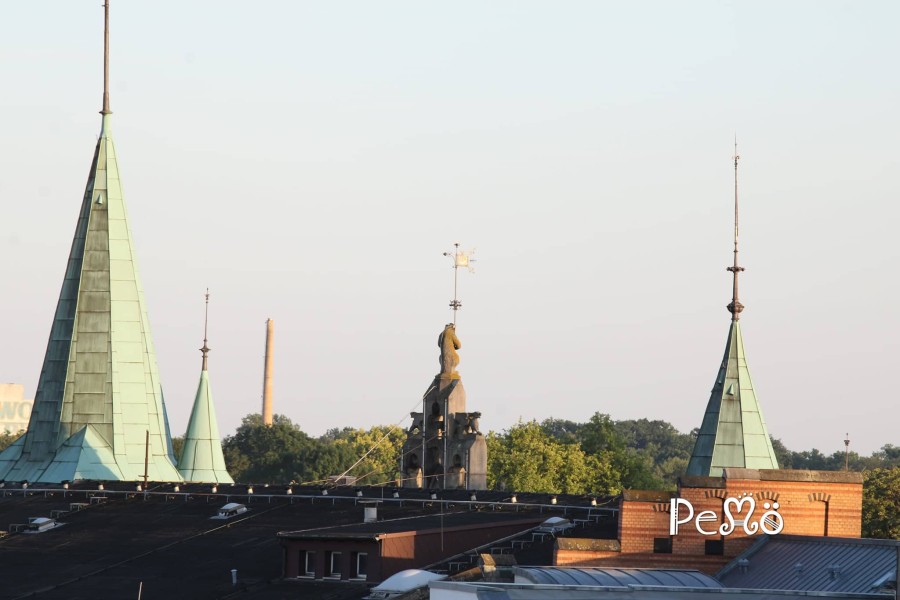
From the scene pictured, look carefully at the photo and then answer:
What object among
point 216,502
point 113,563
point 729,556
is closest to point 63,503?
point 216,502

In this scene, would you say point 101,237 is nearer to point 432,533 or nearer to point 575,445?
point 432,533

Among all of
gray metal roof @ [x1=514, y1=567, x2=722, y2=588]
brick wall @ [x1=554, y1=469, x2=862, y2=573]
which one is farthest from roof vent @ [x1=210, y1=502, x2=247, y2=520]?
gray metal roof @ [x1=514, y1=567, x2=722, y2=588]

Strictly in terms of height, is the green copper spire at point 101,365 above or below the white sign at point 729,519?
above

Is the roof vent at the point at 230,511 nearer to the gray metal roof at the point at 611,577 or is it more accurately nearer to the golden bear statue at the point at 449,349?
the golden bear statue at the point at 449,349

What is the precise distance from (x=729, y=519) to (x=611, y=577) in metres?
8.71

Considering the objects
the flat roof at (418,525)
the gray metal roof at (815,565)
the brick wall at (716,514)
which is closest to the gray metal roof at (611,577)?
the gray metal roof at (815,565)

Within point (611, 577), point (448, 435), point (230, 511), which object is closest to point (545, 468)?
point (448, 435)

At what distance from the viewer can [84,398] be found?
118938 millimetres

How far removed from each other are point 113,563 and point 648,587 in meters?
27.6

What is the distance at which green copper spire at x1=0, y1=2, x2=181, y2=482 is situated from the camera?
386 feet

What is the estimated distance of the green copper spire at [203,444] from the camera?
12900 centimetres

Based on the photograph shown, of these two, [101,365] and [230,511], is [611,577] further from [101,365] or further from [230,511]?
[101,365]

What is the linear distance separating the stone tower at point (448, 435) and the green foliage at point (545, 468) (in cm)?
8677

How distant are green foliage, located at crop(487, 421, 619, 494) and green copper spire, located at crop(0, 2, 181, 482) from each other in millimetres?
65445
